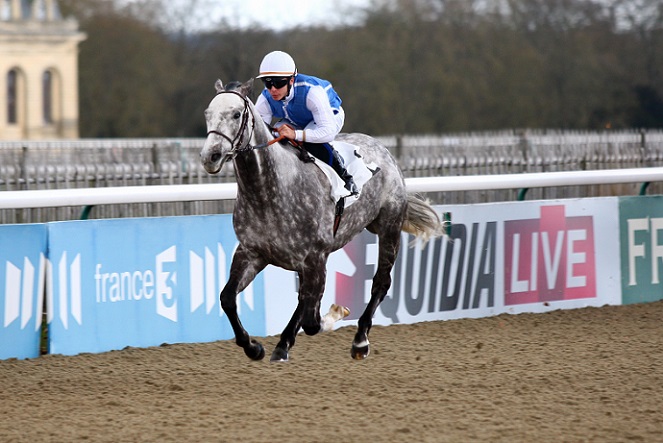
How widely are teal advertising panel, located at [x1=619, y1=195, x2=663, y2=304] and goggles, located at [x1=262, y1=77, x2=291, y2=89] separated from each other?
12.7 ft

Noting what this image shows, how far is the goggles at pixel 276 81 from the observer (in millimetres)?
5762

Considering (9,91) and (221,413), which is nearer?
(221,413)

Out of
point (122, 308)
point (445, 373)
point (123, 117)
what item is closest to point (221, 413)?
point (445, 373)

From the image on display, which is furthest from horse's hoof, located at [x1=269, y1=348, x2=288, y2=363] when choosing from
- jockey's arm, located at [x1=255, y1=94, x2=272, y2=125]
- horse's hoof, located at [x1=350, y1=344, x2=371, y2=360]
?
jockey's arm, located at [x1=255, y1=94, x2=272, y2=125]

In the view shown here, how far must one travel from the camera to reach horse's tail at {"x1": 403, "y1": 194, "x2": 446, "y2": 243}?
23.0ft

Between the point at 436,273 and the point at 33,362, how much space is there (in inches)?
115

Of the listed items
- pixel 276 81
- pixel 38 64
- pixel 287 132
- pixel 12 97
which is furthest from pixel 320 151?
pixel 12 97

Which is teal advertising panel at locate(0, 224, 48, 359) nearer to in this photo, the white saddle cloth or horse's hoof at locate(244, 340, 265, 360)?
horse's hoof at locate(244, 340, 265, 360)

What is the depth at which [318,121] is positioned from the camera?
5.85 meters

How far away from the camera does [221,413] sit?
482 cm

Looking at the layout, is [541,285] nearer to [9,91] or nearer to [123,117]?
[123,117]

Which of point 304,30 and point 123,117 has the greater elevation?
point 304,30

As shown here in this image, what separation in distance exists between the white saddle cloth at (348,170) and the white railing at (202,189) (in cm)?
95

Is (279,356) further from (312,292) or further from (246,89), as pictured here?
(246,89)
